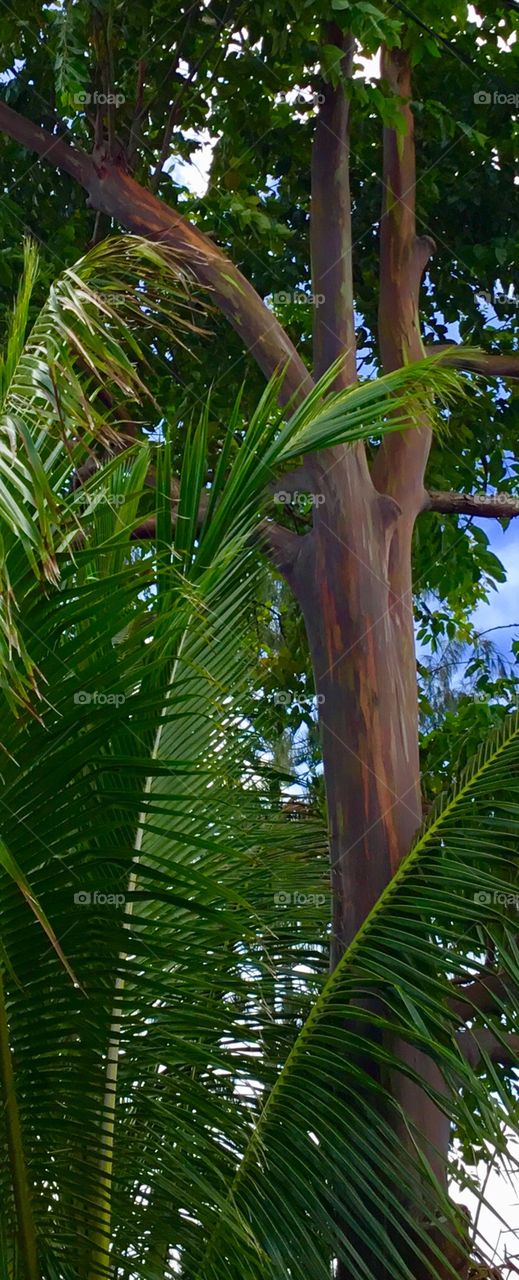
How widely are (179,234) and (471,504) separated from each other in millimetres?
1173

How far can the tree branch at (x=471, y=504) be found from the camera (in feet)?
13.3

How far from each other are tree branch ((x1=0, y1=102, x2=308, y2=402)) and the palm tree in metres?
1.23

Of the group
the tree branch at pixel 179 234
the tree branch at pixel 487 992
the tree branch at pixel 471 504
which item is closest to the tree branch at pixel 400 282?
the tree branch at pixel 471 504

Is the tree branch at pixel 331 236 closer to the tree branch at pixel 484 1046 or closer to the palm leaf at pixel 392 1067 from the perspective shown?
the palm leaf at pixel 392 1067

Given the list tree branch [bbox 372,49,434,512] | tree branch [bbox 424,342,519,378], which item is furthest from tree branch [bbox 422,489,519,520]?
tree branch [bbox 424,342,519,378]

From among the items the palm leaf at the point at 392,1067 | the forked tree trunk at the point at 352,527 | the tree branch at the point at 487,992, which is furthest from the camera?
the forked tree trunk at the point at 352,527

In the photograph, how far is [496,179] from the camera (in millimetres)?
4492

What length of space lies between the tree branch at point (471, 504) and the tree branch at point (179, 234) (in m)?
0.59

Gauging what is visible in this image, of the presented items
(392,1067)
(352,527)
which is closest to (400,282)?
(352,527)

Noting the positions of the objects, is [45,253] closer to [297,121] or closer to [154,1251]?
[297,121]

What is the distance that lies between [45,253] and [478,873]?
2.83 metres

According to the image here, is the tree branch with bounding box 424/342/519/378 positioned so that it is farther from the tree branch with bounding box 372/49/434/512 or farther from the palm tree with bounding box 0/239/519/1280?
the palm tree with bounding box 0/239/519/1280

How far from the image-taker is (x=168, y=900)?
5.69ft

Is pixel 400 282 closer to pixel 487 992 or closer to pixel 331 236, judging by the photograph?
pixel 331 236
